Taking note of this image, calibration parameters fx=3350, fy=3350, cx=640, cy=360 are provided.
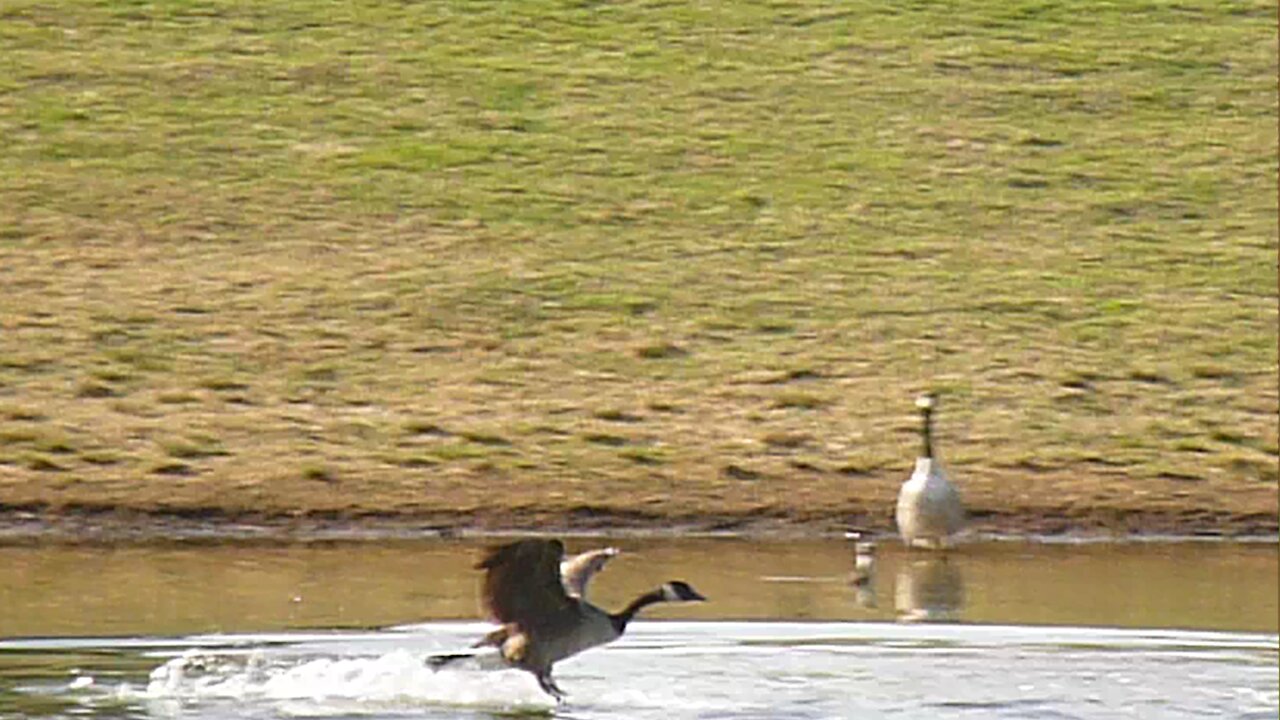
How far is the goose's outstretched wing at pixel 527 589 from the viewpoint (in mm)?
9938

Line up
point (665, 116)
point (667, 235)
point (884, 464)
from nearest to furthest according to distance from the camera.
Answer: point (884, 464)
point (667, 235)
point (665, 116)

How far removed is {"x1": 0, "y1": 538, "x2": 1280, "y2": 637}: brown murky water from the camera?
11.8 m

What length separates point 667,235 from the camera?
21875 millimetres

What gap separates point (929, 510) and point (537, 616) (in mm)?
4026

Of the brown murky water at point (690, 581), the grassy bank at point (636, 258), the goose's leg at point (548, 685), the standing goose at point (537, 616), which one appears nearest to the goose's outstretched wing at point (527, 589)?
the standing goose at point (537, 616)

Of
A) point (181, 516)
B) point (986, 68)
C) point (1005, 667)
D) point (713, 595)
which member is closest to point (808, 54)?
point (986, 68)

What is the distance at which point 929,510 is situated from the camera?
45.7 ft

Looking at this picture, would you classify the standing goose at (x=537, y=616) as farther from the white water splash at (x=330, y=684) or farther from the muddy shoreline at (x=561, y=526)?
the muddy shoreline at (x=561, y=526)

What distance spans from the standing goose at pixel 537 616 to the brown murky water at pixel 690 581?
1.38 meters

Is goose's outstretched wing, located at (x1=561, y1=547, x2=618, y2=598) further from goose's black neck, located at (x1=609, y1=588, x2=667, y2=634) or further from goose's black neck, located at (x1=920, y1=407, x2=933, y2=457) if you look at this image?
goose's black neck, located at (x1=920, y1=407, x2=933, y2=457)

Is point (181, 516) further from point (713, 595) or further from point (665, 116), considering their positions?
point (665, 116)

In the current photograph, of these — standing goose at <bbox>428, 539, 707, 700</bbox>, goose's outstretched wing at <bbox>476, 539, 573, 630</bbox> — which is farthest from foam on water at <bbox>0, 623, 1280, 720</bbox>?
goose's outstretched wing at <bbox>476, 539, 573, 630</bbox>

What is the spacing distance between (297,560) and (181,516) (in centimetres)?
131

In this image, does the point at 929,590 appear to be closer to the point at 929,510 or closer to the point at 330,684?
the point at 929,510
